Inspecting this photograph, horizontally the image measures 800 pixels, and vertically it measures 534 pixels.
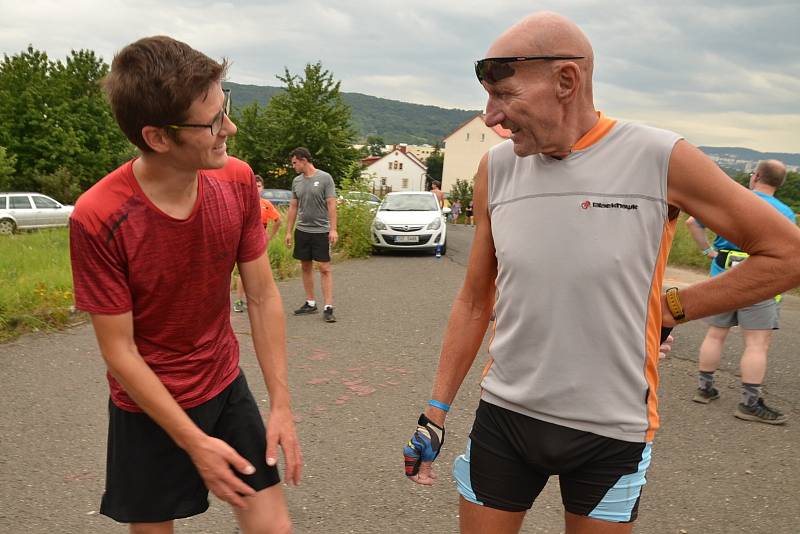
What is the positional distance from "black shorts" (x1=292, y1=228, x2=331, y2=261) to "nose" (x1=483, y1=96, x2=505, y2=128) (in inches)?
272

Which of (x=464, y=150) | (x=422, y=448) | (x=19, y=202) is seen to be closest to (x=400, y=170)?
(x=464, y=150)

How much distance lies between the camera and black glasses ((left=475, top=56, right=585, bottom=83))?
183 cm

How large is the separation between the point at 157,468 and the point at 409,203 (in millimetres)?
15562

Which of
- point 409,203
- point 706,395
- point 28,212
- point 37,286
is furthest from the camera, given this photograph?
point 28,212

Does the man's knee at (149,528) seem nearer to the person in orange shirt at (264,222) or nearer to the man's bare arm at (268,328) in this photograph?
the man's bare arm at (268,328)

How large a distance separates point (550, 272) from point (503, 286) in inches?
7.6

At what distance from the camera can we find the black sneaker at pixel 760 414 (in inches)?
204

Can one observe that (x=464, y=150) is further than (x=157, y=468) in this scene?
Yes

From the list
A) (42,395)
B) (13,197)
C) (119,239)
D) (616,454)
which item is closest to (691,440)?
(616,454)

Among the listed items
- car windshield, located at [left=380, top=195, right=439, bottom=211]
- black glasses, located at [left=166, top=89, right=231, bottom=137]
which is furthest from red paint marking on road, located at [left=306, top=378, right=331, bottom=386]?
car windshield, located at [left=380, top=195, right=439, bottom=211]

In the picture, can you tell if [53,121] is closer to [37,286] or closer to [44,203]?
[44,203]

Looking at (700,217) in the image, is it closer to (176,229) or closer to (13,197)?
(176,229)

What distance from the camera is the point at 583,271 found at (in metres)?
1.84

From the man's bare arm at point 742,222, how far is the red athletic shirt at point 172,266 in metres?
1.33
